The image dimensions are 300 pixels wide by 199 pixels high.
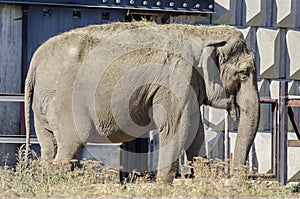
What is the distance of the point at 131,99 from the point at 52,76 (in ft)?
3.19

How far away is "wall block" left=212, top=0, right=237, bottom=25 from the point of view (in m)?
17.0

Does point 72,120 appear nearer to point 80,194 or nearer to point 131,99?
point 131,99

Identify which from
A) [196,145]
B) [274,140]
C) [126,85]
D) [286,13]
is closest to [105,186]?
[126,85]

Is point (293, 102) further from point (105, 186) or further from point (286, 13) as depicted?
point (105, 186)

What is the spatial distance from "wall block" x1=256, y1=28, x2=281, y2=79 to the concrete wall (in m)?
3.72

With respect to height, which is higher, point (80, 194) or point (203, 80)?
point (203, 80)

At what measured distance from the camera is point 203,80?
44.1 feet

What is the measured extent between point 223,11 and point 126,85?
4.30m

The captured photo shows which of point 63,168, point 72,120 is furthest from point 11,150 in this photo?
point 63,168

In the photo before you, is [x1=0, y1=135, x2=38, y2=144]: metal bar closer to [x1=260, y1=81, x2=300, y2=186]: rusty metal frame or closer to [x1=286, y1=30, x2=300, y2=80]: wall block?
[x1=260, y1=81, x2=300, y2=186]: rusty metal frame

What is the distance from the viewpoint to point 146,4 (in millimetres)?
16562

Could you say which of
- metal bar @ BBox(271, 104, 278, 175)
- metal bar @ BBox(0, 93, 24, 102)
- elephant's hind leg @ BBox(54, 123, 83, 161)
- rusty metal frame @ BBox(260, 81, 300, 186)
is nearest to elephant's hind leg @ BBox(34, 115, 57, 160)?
elephant's hind leg @ BBox(54, 123, 83, 161)

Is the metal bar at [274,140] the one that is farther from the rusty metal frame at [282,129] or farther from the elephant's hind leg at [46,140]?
the elephant's hind leg at [46,140]

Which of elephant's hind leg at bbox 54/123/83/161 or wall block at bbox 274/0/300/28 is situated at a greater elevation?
wall block at bbox 274/0/300/28
